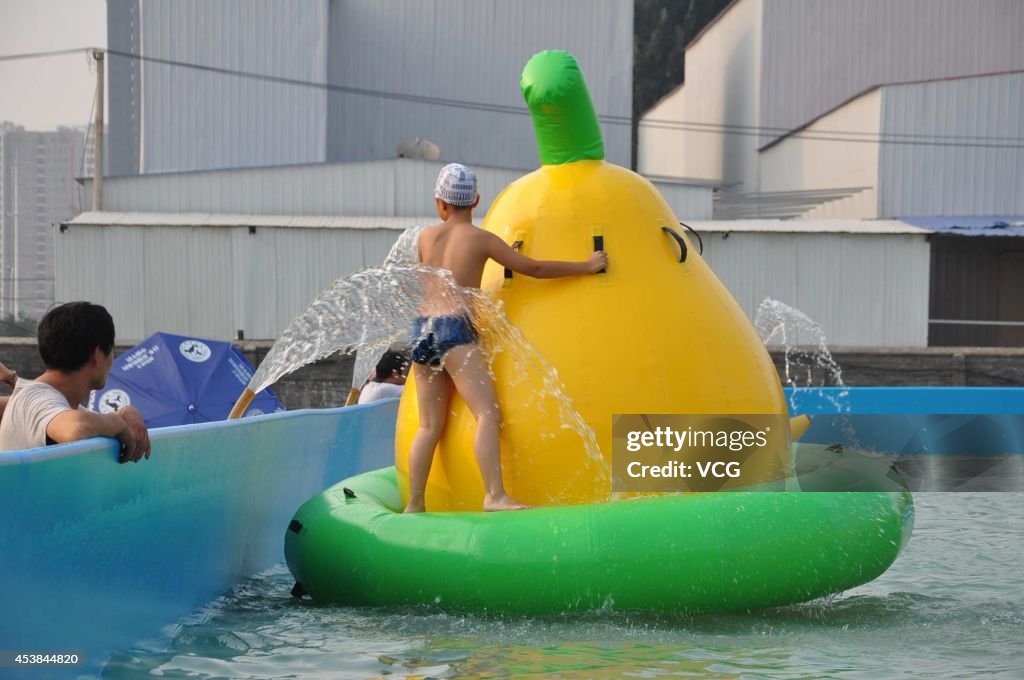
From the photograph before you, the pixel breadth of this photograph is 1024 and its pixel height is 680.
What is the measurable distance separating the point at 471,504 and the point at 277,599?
1.04 m

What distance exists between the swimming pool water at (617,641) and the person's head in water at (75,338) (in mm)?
994

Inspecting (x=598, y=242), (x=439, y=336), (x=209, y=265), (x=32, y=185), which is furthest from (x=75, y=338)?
(x=32, y=185)

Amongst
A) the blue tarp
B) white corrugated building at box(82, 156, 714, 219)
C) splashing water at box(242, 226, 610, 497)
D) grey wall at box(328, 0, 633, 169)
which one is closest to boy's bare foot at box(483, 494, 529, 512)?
splashing water at box(242, 226, 610, 497)

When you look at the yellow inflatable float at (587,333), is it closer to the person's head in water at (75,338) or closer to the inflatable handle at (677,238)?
the inflatable handle at (677,238)

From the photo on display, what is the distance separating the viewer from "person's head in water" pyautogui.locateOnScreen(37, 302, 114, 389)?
4.49m

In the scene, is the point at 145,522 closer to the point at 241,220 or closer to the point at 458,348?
the point at 458,348

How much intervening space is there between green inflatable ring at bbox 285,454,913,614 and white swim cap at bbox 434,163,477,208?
1.37 m

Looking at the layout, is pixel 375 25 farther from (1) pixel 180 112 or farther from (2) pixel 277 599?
(2) pixel 277 599

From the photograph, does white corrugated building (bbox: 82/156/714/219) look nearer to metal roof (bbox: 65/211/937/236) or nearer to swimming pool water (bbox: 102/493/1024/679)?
metal roof (bbox: 65/211/937/236)

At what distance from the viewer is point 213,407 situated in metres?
9.72

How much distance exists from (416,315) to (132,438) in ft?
5.28

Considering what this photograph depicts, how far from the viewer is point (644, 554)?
5.09m

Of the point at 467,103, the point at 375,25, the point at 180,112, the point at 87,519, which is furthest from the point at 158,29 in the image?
the point at 87,519

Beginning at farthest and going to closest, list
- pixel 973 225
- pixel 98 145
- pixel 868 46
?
pixel 868 46 → pixel 973 225 → pixel 98 145
